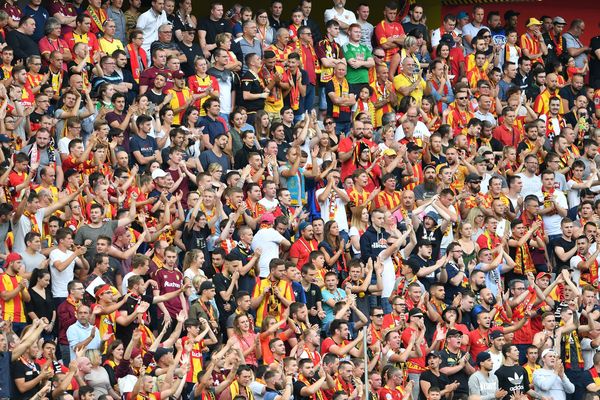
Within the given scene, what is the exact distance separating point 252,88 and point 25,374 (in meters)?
7.59

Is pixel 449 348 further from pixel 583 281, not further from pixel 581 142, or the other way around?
pixel 581 142

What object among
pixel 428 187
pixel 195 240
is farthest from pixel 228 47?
pixel 195 240

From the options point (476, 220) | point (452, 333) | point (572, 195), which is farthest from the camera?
point (572, 195)

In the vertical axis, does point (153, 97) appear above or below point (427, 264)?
above

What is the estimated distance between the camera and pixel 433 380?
61.5ft

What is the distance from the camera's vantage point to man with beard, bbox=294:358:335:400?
17438 millimetres

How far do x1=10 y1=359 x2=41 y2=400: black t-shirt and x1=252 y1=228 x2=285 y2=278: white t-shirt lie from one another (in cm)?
429

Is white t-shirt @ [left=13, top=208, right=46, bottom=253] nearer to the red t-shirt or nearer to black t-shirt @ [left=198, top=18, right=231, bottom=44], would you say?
the red t-shirt

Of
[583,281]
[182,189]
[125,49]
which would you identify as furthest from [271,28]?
[583,281]

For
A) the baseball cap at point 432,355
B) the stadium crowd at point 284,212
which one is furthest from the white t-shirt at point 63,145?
the baseball cap at point 432,355

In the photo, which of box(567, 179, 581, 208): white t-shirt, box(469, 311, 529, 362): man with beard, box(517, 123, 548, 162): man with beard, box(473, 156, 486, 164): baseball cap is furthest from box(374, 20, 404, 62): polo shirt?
box(469, 311, 529, 362): man with beard

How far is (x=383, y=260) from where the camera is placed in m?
20.3

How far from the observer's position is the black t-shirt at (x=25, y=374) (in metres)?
15.8

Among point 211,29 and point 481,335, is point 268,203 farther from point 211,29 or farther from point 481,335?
point 211,29
